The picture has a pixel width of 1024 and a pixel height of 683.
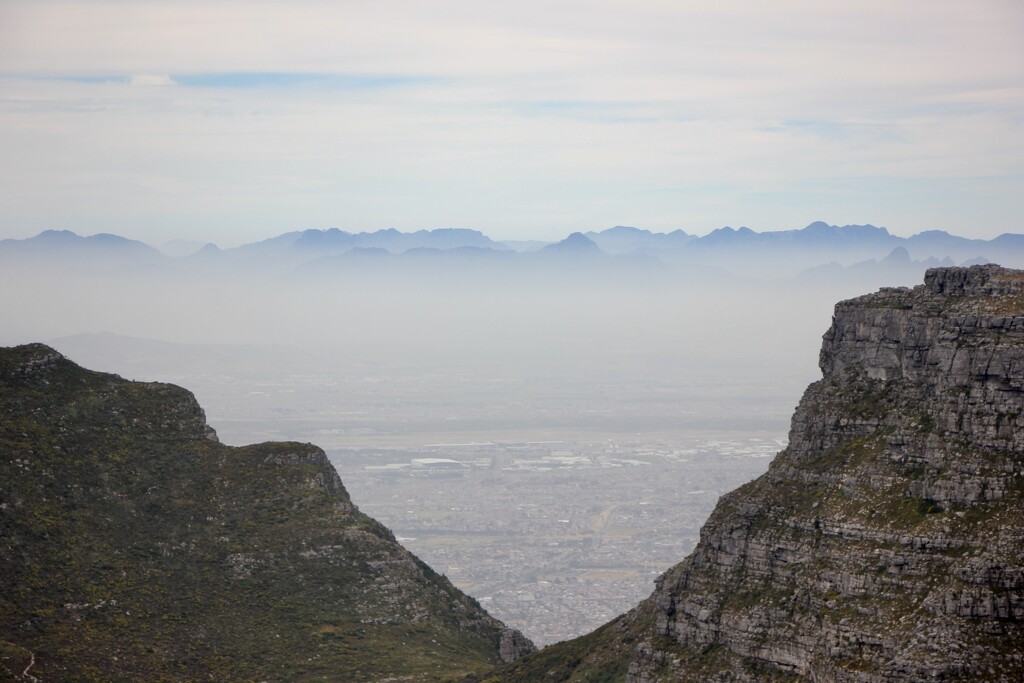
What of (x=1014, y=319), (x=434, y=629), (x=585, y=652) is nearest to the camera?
(x=1014, y=319)

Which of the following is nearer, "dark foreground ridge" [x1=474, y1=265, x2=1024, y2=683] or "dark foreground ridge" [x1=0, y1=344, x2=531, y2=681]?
"dark foreground ridge" [x1=474, y1=265, x2=1024, y2=683]

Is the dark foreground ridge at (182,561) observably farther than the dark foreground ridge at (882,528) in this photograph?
Yes

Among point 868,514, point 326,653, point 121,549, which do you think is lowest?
point 326,653

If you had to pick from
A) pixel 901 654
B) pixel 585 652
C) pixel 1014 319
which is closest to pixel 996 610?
pixel 901 654

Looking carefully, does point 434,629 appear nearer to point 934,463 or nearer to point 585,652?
point 585,652

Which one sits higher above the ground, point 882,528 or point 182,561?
point 882,528
